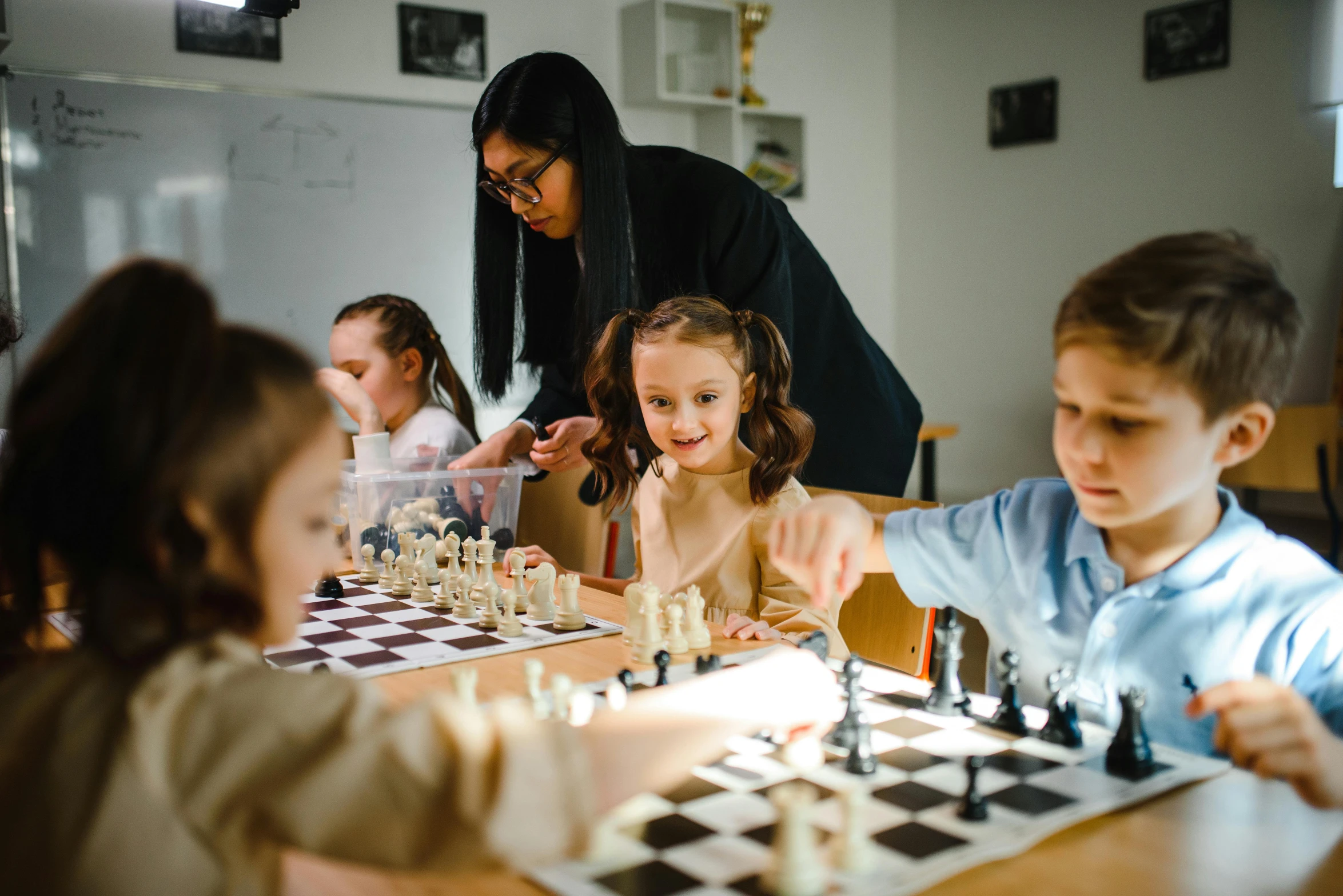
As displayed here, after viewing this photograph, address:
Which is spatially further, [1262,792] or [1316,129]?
[1316,129]

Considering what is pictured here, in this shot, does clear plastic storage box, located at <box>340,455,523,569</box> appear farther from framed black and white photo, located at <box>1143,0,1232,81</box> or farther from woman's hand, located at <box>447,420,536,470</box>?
framed black and white photo, located at <box>1143,0,1232,81</box>

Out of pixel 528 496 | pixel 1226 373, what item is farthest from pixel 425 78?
pixel 1226 373

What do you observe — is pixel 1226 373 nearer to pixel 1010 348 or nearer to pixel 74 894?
pixel 74 894

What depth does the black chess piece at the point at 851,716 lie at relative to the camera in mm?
1051

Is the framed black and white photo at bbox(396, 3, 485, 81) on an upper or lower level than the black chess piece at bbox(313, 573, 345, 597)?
upper

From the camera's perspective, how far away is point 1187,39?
4551 millimetres

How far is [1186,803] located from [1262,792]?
0.26 feet

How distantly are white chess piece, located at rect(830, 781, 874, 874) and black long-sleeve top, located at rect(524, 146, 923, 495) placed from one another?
146cm

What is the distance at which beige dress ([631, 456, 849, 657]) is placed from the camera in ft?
6.23

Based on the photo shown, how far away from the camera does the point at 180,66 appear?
392cm

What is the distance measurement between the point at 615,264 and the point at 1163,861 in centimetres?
157

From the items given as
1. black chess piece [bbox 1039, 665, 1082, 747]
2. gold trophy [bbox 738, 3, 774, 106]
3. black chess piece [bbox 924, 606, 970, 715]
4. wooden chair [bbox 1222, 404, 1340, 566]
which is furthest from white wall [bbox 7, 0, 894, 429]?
black chess piece [bbox 1039, 665, 1082, 747]

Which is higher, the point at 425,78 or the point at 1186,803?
the point at 425,78

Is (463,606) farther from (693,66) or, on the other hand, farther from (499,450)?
(693,66)
